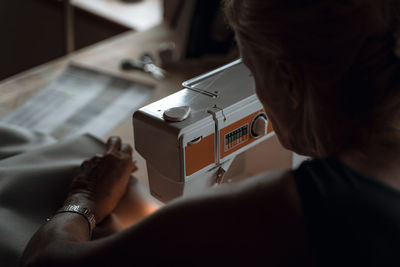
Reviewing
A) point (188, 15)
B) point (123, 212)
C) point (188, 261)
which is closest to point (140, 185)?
point (123, 212)

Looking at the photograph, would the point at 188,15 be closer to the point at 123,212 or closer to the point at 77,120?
the point at 77,120

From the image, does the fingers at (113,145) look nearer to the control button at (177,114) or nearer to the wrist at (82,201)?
the wrist at (82,201)

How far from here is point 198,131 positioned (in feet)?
3.18

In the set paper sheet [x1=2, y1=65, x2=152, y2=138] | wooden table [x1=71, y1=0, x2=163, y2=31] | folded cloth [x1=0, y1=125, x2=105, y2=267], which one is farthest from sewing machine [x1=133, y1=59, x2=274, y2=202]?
wooden table [x1=71, y1=0, x2=163, y2=31]

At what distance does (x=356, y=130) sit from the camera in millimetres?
818

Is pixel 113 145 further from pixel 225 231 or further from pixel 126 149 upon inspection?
pixel 225 231

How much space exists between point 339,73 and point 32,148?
3.03 feet

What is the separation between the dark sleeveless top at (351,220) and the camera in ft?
2.22

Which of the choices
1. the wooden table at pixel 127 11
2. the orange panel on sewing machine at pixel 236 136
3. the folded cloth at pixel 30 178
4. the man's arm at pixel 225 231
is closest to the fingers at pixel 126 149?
the folded cloth at pixel 30 178

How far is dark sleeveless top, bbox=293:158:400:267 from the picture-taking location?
0.68 metres

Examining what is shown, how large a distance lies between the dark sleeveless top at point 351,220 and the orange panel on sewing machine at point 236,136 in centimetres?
33

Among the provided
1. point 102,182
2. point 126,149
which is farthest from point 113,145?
point 102,182

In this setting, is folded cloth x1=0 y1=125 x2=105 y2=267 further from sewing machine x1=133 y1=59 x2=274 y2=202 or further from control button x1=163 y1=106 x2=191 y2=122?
control button x1=163 y1=106 x2=191 y2=122

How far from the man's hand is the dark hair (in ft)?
1.65
